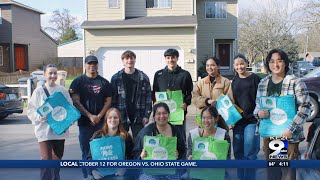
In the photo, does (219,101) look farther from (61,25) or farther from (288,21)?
(61,25)

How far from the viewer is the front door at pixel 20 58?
39487 mm

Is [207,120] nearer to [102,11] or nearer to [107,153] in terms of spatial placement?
[107,153]

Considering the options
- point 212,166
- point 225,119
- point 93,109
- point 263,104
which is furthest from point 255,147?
point 212,166

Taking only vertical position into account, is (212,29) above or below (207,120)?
above

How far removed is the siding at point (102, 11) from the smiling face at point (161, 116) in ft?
65.9

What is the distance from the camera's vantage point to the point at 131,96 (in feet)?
19.8

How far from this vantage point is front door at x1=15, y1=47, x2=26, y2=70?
39.5 meters

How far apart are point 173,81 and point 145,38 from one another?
17.8 meters

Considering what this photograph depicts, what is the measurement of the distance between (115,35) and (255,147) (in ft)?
62.6

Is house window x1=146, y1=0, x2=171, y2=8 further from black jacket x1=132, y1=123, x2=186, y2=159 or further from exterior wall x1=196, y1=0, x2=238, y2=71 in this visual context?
black jacket x1=132, y1=123, x2=186, y2=159

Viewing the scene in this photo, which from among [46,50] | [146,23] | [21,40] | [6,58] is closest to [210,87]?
[146,23]

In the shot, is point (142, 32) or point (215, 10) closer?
point (142, 32)

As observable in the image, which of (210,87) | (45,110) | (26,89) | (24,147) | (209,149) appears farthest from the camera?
(26,89)

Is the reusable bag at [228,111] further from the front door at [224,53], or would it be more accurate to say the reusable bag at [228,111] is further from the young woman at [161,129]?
the front door at [224,53]
